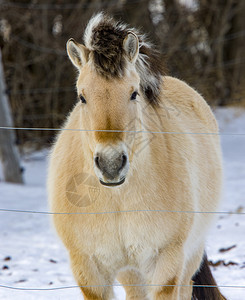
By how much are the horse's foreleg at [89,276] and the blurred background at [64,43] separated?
5.78 meters

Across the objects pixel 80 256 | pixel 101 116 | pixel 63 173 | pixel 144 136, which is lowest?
pixel 80 256

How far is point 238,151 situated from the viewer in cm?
1083

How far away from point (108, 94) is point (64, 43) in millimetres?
7513

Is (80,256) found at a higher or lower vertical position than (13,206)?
higher

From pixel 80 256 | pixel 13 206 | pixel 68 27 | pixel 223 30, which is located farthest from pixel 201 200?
pixel 223 30

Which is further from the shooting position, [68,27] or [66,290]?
[68,27]

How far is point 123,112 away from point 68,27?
7.94 m

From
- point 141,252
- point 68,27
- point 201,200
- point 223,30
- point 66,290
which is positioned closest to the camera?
point 141,252

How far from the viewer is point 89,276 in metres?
2.79

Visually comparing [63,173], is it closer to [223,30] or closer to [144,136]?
[144,136]

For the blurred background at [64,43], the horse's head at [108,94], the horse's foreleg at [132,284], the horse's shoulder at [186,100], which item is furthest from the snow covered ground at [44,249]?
the blurred background at [64,43]

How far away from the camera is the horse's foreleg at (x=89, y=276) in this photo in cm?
278

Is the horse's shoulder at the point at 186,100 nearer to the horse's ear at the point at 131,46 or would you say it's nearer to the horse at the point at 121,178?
the horse at the point at 121,178

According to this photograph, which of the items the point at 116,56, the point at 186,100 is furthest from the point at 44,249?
the point at 116,56
